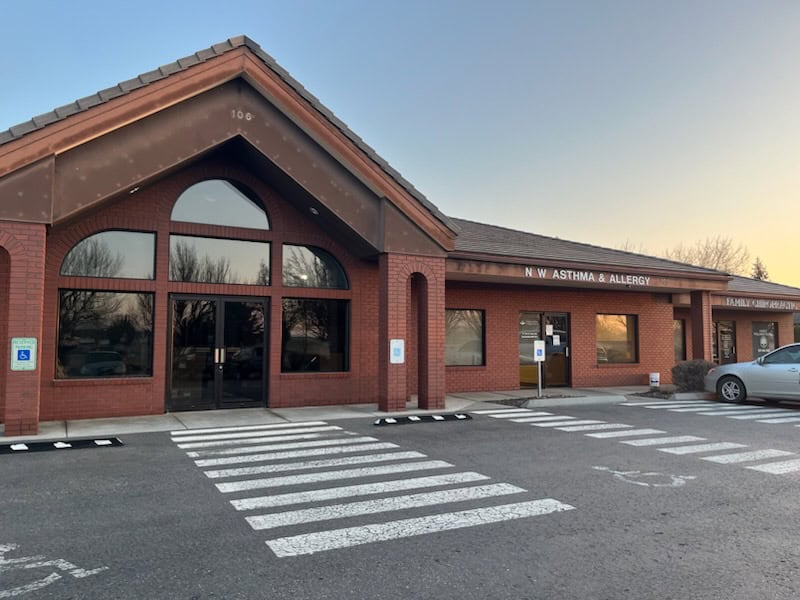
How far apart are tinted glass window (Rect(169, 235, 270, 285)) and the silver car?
11.9 meters

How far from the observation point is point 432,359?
12.3 metres

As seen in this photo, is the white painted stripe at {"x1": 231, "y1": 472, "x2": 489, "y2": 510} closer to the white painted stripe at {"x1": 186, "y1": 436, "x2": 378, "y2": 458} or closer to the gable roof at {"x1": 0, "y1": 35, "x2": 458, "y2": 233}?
the white painted stripe at {"x1": 186, "y1": 436, "x2": 378, "y2": 458}

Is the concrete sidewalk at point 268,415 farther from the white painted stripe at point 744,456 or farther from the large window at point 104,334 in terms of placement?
the white painted stripe at point 744,456

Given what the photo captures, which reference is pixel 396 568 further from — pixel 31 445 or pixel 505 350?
pixel 505 350

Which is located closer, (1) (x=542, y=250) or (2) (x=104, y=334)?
(2) (x=104, y=334)

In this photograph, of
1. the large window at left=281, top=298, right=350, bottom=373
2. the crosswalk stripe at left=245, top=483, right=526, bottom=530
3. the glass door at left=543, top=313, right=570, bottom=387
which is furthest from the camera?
the glass door at left=543, top=313, right=570, bottom=387

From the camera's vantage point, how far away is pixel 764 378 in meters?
13.8

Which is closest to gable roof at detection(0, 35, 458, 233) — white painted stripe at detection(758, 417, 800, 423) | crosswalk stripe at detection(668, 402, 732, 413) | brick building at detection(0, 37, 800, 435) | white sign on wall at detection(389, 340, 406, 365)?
brick building at detection(0, 37, 800, 435)

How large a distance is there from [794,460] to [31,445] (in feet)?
35.4

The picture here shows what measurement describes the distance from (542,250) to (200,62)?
10.3m

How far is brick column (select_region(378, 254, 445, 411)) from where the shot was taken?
11773mm

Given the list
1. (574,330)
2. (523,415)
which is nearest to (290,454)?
(523,415)

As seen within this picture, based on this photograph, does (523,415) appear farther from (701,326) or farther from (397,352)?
(701,326)

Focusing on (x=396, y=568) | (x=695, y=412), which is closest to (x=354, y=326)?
(x=695, y=412)
